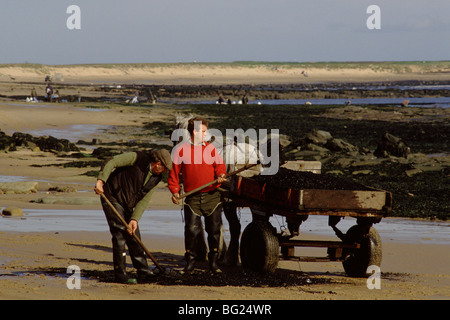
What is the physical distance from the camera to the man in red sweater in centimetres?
1000

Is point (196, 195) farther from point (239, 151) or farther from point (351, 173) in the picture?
point (351, 173)

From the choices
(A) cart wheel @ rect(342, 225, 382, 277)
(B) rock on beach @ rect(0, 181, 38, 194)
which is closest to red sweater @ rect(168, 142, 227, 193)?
(A) cart wheel @ rect(342, 225, 382, 277)

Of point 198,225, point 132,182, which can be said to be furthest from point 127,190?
point 198,225

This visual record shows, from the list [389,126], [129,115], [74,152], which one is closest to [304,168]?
[74,152]

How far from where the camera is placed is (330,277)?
34.8ft

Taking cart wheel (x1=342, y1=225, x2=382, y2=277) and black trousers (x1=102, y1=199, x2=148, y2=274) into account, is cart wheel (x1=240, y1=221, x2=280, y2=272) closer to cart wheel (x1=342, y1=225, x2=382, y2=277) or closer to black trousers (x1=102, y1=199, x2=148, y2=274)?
cart wheel (x1=342, y1=225, x2=382, y2=277)

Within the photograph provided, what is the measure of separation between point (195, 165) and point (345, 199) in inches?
78.0

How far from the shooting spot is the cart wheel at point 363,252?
10.3 metres

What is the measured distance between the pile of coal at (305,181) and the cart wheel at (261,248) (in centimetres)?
60

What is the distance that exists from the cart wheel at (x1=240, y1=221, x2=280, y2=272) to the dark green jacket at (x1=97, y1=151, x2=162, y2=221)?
1.64 metres

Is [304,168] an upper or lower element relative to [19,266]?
upper

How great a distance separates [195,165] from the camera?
33.0 feet

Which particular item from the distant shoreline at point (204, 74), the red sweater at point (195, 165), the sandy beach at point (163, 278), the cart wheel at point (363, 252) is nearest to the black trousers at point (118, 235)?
the sandy beach at point (163, 278)

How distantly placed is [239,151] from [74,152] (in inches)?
762
